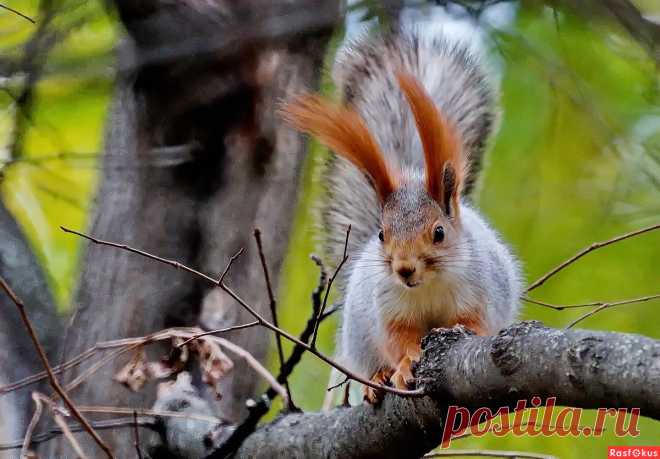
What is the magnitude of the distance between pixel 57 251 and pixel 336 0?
A: 5.33 feet

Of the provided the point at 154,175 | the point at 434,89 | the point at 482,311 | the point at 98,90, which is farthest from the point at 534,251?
the point at 98,90

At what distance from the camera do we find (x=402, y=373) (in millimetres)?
1775

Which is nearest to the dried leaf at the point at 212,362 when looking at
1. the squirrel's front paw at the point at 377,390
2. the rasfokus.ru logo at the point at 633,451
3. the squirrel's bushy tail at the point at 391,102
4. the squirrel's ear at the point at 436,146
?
the squirrel's front paw at the point at 377,390

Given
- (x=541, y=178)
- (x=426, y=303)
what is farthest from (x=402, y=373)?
(x=541, y=178)

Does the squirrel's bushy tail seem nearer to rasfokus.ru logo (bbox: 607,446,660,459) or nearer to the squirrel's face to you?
the squirrel's face

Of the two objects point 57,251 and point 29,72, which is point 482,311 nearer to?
point 29,72

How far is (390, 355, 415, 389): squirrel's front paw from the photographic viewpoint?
5.69ft

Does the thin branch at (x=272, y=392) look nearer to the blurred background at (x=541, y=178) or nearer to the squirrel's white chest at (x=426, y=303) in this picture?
the squirrel's white chest at (x=426, y=303)

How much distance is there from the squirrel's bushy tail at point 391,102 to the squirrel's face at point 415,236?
49cm

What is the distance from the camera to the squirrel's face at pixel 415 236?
70.1 inches

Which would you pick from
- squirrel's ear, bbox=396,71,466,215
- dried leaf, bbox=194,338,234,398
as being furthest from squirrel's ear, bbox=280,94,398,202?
dried leaf, bbox=194,338,234,398

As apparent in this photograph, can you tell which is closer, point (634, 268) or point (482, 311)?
point (482, 311)

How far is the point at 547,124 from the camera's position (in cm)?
262

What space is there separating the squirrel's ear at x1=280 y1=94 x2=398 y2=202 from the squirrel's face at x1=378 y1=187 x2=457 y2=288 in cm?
12
